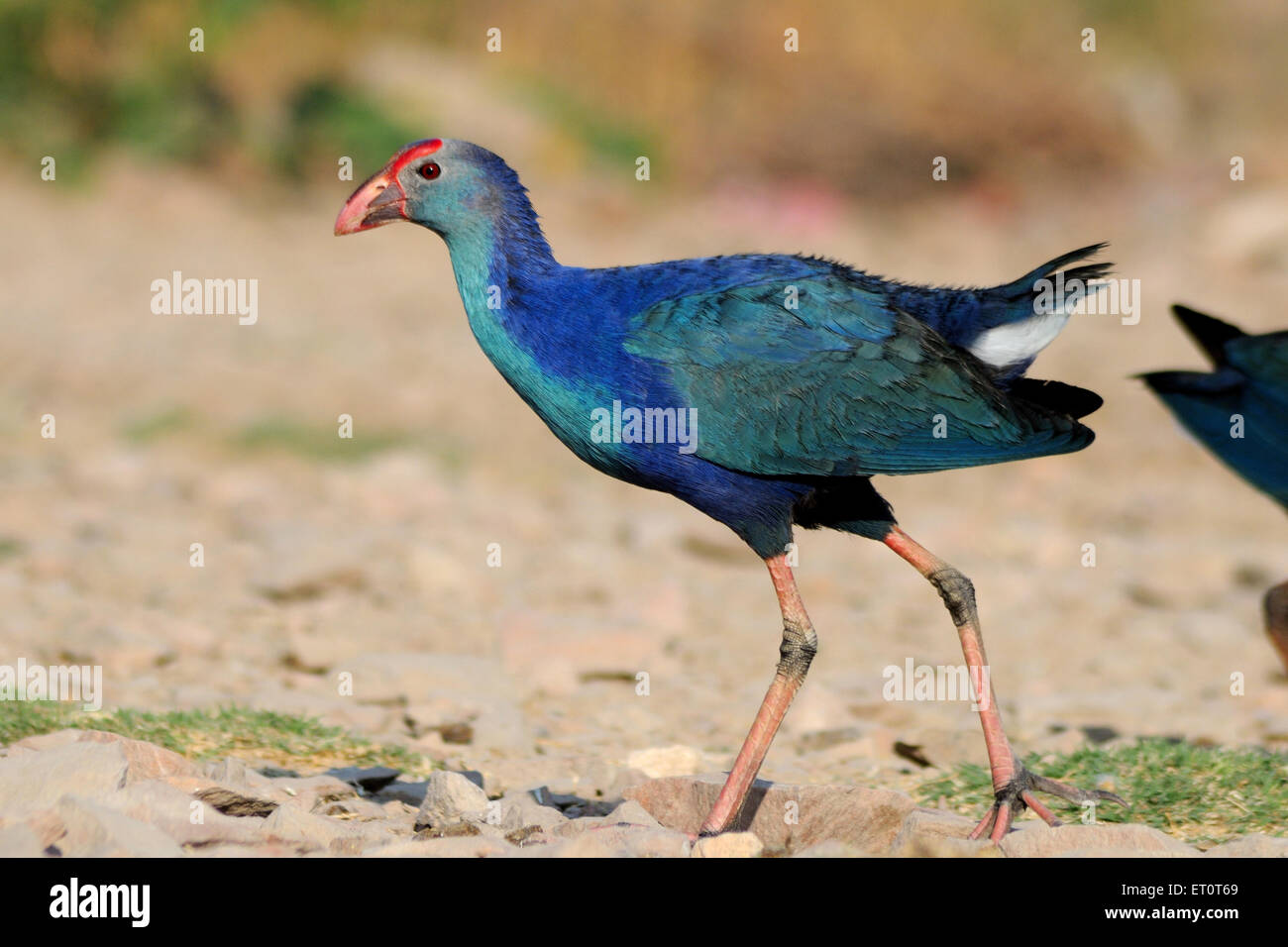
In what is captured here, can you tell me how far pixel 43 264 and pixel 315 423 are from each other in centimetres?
478

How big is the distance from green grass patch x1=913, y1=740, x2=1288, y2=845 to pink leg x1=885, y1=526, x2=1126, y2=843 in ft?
0.66

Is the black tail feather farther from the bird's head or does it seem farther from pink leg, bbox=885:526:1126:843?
the bird's head

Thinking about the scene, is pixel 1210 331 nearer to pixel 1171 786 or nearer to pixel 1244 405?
pixel 1244 405

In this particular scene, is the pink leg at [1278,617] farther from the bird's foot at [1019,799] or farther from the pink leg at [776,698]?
the pink leg at [776,698]

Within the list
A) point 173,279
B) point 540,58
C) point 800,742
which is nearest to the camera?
point 800,742

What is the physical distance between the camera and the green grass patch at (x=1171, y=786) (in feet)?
16.0

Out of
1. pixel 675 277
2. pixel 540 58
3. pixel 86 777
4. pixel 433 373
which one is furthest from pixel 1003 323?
pixel 540 58

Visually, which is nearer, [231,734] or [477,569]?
[231,734]

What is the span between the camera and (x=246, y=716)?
18.4ft

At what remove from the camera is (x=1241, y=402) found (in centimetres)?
631

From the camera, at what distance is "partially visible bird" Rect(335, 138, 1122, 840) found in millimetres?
4555

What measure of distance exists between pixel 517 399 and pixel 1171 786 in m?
7.73

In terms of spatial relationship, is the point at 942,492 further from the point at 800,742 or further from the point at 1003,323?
the point at 1003,323

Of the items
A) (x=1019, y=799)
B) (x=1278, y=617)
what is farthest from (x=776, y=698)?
(x=1278, y=617)
